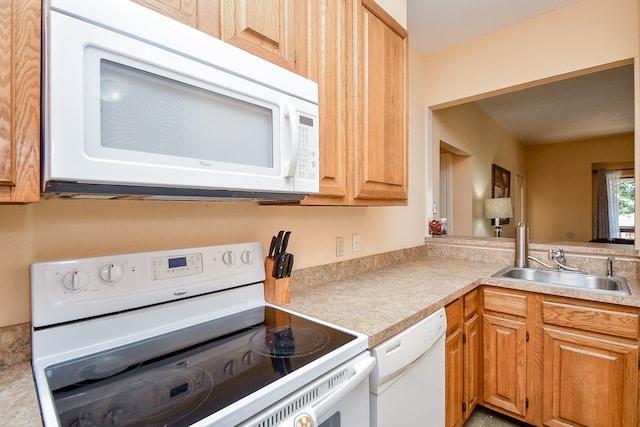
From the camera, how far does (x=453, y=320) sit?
5.21 feet

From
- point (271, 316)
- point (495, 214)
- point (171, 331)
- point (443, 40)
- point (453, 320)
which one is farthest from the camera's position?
point (495, 214)

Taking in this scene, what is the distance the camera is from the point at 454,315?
1.60 m

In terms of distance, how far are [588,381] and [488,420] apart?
613 mm

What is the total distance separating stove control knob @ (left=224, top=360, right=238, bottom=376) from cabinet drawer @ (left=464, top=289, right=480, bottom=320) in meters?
1.32

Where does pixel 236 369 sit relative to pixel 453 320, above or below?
above

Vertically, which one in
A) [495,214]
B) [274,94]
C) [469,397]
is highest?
[274,94]

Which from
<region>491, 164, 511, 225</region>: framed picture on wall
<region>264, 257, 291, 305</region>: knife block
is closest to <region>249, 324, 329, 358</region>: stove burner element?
<region>264, 257, 291, 305</region>: knife block

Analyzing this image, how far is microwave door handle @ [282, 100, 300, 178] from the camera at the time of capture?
100cm

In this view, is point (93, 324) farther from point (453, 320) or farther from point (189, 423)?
point (453, 320)

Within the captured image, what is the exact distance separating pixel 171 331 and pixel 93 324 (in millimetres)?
232

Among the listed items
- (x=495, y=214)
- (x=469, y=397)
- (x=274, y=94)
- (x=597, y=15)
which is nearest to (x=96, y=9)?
(x=274, y=94)

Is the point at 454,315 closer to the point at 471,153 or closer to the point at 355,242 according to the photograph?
the point at 355,242

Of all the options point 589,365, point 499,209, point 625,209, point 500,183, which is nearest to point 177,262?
point 589,365

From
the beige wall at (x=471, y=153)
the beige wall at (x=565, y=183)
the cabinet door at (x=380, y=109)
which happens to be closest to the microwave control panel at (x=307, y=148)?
the cabinet door at (x=380, y=109)
